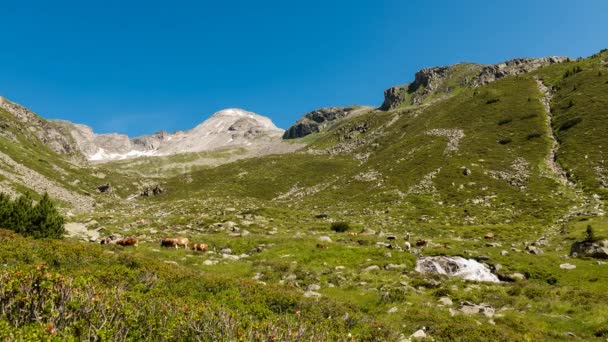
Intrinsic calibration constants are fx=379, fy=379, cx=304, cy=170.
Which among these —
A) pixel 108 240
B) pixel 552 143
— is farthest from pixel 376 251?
pixel 552 143

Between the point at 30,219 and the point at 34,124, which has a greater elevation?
the point at 34,124

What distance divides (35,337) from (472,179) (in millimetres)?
62860

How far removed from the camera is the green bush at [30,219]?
23891 mm

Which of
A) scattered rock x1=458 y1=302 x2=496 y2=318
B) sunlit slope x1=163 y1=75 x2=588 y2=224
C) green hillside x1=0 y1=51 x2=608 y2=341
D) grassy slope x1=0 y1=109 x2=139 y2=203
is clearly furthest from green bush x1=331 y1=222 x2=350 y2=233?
grassy slope x1=0 y1=109 x2=139 y2=203

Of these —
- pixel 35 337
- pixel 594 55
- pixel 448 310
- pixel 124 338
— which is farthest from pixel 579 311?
pixel 594 55

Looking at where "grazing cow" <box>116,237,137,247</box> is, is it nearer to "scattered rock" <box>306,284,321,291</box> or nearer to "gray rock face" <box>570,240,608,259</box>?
"scattered rock" <box>306,284,321,291</box>

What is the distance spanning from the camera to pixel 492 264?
958 inches

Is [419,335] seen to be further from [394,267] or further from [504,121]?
[504,121]

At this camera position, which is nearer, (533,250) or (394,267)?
(394,267)

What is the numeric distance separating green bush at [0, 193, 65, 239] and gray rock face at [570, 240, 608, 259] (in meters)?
35.7

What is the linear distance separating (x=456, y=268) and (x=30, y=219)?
2782cm

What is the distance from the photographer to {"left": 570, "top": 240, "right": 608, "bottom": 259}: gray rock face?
25141 mm

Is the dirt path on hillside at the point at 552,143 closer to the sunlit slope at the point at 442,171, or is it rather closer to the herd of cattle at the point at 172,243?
the sunlit slope at the point at 442,171

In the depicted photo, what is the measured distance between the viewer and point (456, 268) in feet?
79.5
